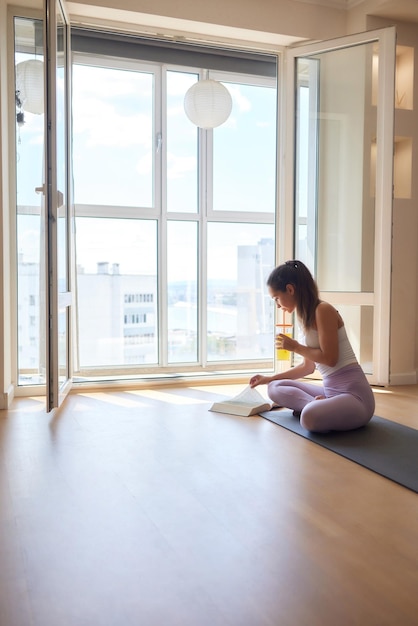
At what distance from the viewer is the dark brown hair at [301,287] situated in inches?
115

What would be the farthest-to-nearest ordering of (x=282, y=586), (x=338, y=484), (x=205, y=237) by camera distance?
1. (x=205, y=237)
2. (x=338, y=484)
3. (x=282, y=586)

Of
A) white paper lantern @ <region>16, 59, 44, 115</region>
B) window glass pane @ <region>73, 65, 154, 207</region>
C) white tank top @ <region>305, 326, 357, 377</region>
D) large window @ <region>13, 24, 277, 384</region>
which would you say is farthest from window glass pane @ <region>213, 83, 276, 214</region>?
white tank top @ <region>305, 326, 357, 377</region>

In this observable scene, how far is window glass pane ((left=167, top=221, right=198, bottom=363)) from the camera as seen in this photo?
16.2ft

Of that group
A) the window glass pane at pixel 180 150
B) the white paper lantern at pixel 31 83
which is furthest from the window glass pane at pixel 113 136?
the white paper lantern at pixel 31 83

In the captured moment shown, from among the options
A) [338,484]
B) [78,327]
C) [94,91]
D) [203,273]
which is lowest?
[338,484]

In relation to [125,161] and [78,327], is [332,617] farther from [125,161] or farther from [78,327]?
[125,161]

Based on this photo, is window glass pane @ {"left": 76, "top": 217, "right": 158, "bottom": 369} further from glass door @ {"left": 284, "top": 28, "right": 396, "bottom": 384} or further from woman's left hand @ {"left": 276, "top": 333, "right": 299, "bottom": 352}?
woman's left hand @ {"left": 276, "top": 333, "right": 299, "bottom": 352}

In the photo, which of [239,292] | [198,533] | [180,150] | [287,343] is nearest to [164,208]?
[180,150]

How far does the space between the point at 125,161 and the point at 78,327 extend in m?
1.36

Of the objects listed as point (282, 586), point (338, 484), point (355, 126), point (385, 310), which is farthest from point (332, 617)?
point (355, 126)

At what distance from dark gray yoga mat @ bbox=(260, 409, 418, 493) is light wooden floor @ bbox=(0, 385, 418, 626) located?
65mm

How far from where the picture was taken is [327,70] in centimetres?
429

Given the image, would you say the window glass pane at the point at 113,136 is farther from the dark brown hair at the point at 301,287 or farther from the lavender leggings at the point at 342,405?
the lavender leggings at the point at 342,405

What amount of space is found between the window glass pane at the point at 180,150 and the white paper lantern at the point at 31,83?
1348 mm
